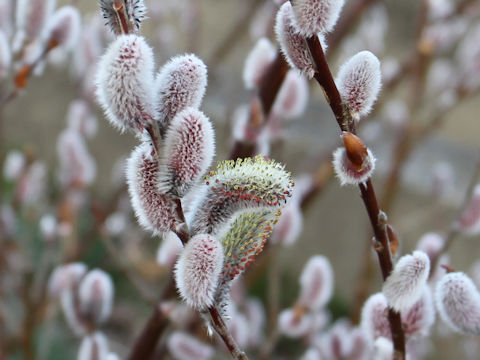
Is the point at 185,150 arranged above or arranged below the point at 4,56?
below

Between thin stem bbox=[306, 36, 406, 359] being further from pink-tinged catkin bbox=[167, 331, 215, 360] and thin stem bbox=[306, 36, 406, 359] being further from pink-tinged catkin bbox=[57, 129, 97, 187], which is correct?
pink-tinged catkin bbox=[57, 129, 97, 187]

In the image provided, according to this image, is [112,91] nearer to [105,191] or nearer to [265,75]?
[265,75]

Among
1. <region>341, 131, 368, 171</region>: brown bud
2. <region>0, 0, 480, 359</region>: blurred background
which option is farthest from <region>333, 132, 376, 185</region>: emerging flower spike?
<region>0, 0, 480, 359</region>: blurred background


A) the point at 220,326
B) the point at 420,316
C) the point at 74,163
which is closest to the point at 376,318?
the point at 420,316

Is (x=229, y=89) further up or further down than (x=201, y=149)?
further up

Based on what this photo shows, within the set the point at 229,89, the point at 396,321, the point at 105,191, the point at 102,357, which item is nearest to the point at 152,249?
the point at 105,191

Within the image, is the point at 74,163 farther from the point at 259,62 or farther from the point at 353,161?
A: the point at 353,161
